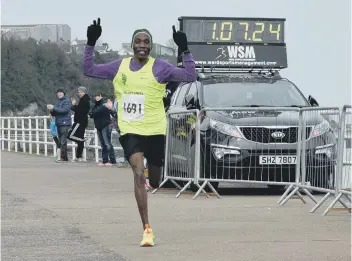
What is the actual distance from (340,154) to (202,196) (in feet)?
10.9

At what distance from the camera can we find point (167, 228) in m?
10.6

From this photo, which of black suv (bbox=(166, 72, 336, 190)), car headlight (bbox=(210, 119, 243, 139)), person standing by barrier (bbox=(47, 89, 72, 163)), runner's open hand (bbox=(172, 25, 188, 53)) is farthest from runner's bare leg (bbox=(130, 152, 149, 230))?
person standing by barrier (bbox=(47, 89, 72, 163))

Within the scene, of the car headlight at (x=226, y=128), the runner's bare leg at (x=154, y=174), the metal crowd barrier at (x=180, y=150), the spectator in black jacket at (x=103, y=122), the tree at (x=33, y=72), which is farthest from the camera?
the tree at (x=33, y=72)

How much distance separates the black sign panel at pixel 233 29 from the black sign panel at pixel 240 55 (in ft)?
0.66

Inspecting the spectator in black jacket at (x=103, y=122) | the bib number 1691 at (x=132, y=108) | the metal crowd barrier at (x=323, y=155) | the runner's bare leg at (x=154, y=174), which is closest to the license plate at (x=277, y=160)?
the metal crowd barrier at (x=323, y=155)

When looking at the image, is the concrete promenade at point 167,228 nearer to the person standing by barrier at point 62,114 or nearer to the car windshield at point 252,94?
the car windshield at point 252,94

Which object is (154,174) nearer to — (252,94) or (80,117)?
(252,94)

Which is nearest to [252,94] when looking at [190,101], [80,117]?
[190,101]

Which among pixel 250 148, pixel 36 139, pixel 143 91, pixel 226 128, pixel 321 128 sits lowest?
pixel 36 139

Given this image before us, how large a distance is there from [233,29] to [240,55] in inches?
43.7

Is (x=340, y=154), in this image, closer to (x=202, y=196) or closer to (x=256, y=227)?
(x=256, y=227)

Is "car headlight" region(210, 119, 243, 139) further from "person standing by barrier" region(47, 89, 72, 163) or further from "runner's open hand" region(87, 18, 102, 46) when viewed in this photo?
"person standing by barrier" region(47, 89, 72, 163)

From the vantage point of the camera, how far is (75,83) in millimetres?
75375

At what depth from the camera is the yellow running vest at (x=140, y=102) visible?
9.98m
